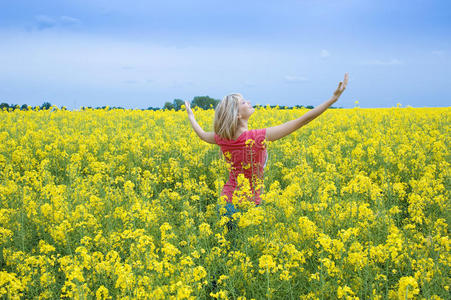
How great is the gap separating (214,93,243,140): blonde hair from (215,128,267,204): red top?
148 millimetres

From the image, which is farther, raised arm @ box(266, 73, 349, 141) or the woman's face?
the woman's face

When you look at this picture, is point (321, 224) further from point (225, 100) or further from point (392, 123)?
point (392, 123)

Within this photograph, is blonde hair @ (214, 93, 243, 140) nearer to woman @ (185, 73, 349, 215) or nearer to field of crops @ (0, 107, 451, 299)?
woman @ (185, 73, 349, 215)

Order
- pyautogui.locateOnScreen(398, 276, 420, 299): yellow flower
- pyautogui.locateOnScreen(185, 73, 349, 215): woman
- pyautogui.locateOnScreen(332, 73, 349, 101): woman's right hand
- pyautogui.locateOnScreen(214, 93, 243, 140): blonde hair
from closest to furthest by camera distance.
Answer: pyautogui.locateOnScreen(398, 276, 420, 299): yellow flower, pyautogui.locateOnScreen(332, 73, 349, 101): woman's right hand, pyautogui.locateOnScreen(185, 73, 349, 215): woman, pyautogui.locateOnScreen(214, 93, 243, 140): blonde hair

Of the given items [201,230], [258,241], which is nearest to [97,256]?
[201,230]

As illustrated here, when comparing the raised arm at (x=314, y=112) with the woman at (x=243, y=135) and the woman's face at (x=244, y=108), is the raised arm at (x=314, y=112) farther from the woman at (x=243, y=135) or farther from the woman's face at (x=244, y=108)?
the woman's face at (x=244, y=108)

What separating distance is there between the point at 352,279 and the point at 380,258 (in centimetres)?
29

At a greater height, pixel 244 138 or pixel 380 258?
pixel 244 138

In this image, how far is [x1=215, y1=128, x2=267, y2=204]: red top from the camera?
406cm

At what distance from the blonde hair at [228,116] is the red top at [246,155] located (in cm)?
15

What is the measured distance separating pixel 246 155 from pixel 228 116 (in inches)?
21.5

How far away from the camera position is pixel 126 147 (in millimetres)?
7387

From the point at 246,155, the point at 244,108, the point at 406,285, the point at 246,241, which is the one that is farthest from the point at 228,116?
the point at 406,285

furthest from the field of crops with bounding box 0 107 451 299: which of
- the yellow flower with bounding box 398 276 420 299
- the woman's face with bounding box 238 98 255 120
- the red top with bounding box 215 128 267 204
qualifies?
the woman's face with bounding box 238 98 255 120
